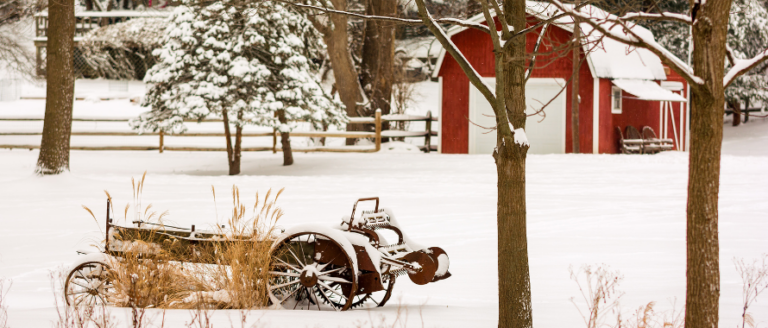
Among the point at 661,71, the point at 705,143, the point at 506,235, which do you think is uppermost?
the point at 661,71

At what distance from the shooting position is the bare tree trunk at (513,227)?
4.84 m

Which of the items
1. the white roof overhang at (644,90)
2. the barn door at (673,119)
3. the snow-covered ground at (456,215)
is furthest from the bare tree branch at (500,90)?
the barn door at (673,119)

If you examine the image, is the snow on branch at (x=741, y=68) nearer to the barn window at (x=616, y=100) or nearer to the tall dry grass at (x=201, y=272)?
the tall dry grass at (x=201, y=272)

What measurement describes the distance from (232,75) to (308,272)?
1134cm

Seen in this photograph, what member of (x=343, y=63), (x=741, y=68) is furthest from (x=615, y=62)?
(x=741, y=68)

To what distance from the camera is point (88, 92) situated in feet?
125

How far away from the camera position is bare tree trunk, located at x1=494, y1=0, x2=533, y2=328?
15.9ft

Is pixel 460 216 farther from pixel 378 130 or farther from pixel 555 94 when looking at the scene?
pixel 555 94

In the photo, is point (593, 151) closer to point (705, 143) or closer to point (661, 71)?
point (661, 71)

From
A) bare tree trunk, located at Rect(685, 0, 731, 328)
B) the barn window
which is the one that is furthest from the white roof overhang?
bare tree trunk, located at Rect(685, 0, 731, 328)

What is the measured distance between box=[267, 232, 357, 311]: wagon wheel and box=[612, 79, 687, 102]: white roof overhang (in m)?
Result: 17.1

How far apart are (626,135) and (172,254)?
1965cm

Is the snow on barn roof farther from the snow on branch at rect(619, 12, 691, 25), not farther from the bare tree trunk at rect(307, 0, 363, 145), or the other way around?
the snow on branch at rect(619, 12, 691, 25)

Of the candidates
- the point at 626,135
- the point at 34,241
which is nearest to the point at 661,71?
the point at 626,135
